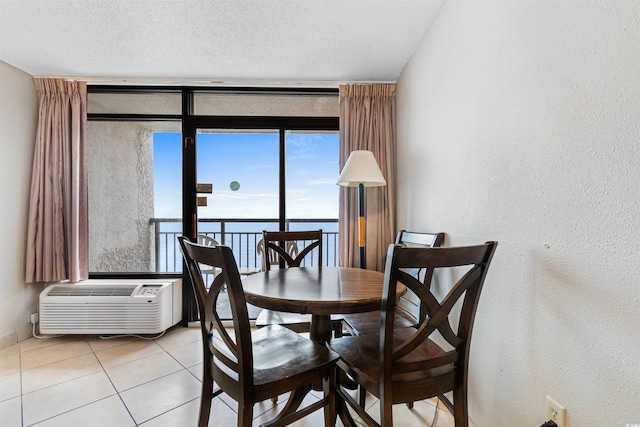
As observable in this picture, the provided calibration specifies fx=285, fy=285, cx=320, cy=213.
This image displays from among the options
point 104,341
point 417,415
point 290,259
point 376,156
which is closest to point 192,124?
point 290,259

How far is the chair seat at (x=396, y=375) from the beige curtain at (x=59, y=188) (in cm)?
265

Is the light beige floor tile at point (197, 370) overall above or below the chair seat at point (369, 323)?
below

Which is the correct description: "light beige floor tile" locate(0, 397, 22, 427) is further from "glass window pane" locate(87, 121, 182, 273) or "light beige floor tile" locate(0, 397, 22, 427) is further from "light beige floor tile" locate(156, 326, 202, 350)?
"glass window pane" locate(87, 121, 182, 273)

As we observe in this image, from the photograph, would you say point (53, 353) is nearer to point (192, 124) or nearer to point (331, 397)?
point (192, 124)

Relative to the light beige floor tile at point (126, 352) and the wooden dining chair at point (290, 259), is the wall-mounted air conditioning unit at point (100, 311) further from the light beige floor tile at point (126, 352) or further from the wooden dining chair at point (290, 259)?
the wooden dining chair at point (290, 259)

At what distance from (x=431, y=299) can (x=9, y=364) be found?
308 cm

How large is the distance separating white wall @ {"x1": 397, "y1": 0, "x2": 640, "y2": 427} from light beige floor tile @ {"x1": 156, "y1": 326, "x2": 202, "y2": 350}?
2.24 m

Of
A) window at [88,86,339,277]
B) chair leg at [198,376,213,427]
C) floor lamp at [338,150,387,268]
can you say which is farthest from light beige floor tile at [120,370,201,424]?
floor lamp at [338,150,387,268]

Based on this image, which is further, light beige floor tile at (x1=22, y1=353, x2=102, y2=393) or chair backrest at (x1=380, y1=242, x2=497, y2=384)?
light beige floor tile at (x1=22, y1=353, x2=102, y2=393)

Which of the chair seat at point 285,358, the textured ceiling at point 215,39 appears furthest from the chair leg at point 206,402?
the textured ceiling at point 215,39

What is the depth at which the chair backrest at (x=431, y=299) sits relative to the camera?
932 mm

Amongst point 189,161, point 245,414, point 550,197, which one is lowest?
point 245,414

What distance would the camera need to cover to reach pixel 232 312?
3.53 feet

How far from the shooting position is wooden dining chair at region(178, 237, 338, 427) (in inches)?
41.6
